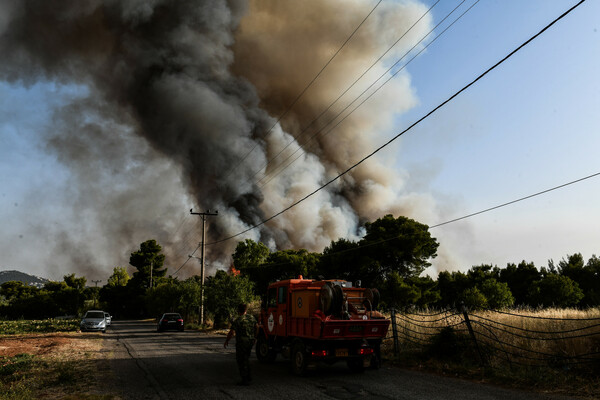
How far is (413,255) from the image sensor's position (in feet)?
173

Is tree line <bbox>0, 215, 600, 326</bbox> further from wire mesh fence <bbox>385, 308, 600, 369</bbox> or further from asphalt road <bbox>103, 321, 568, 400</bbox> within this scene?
asphalt road <bbox>103, 321, 568, 400</bbox>

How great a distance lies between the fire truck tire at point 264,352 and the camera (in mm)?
13336

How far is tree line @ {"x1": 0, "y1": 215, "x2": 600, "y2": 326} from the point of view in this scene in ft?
152

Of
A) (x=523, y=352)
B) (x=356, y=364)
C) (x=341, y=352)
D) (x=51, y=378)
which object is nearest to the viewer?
(x=51, y=378)

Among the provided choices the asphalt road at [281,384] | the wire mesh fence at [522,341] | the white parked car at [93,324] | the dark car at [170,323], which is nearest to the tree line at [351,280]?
the dark car at [170,323]

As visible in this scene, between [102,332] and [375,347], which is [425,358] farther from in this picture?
[102,332]

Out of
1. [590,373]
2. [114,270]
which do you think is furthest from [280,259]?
[590,373]

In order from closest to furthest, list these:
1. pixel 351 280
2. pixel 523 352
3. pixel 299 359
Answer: pixel 299 359 < pixel 523 352 < pixel 351 280

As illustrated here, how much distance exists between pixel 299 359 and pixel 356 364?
1.67 metres

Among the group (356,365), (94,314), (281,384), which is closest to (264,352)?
(356,365)

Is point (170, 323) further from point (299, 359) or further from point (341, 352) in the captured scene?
point (341, 352)

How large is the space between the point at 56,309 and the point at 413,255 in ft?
223

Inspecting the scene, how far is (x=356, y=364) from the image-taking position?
A: 11453 mm

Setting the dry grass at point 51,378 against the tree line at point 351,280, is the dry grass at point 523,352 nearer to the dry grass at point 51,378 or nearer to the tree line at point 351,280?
the dry grass at point 51,378
